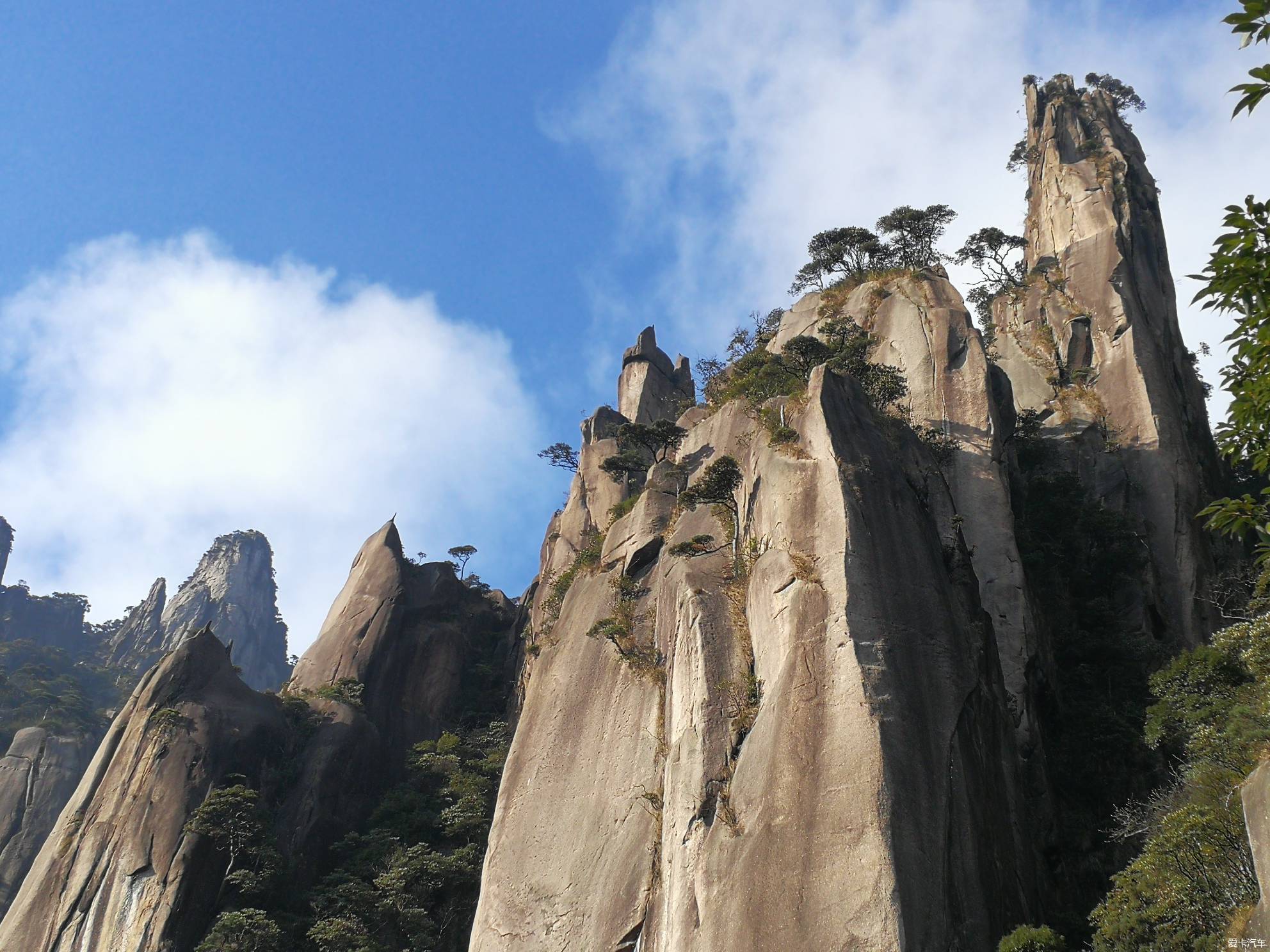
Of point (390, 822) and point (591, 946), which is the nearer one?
point (591, 946)

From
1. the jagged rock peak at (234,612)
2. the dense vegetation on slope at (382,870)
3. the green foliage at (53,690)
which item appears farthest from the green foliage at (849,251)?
the jagged rock peak at (234,612)

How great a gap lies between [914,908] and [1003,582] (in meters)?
13.6

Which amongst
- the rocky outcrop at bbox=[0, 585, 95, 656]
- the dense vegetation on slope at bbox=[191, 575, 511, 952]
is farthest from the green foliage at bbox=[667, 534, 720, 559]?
the rocky outcrop at bbox=[0, 585, 95, 656]

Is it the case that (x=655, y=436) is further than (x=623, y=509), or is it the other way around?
(x=655, y=436)

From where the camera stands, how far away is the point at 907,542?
79.6 ft

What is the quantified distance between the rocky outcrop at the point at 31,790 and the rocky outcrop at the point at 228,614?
42.6 m

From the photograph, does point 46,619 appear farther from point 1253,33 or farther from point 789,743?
→ point 1253,33

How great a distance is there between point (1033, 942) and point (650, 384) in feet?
146

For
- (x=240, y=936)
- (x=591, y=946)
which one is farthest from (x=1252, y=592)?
(x=240, y=936)

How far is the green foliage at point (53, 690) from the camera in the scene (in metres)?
64.8

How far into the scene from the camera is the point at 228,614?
108 metres

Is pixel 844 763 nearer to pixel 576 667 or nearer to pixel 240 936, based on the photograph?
pixel 576 667

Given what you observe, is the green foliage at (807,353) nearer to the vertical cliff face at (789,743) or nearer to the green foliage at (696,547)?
the vertical cliff face at (789,743)

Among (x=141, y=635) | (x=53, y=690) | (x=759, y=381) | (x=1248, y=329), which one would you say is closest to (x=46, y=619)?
(x=141, y=635)
